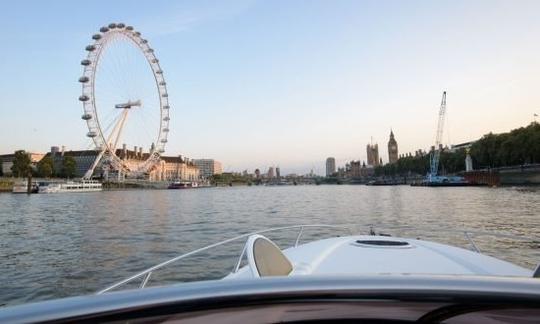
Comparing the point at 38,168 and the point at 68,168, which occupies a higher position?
the point at 68,168

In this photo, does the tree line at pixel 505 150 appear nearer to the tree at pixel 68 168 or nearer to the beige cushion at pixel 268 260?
the beige cushion at pixel 268 260

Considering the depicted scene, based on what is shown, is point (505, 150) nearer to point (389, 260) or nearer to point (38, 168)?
point (389, 260)

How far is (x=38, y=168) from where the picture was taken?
139m

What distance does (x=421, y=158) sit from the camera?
18088cm

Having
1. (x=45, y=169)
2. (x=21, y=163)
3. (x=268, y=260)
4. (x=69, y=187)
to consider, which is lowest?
(x=268, y=260)

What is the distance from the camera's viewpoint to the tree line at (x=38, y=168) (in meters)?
126

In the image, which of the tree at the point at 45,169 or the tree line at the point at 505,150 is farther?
the tree at the point at 45,169

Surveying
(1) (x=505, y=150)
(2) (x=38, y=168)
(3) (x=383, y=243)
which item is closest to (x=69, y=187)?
(2) (x=38, y=168)

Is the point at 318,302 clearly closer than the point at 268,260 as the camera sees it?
Yes

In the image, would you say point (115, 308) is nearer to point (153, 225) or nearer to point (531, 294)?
point (531, 294)

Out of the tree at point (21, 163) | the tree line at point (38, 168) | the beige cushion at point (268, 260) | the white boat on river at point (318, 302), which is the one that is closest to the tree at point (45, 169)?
the tree line at point (38, 168)

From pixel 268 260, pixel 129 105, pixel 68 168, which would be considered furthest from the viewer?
pixel 68 168

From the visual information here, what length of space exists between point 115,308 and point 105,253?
1610 centimetres

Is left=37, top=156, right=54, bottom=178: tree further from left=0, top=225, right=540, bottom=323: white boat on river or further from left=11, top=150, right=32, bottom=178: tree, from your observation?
left=0, top=225, right=540, bottom=323: white boat on river
